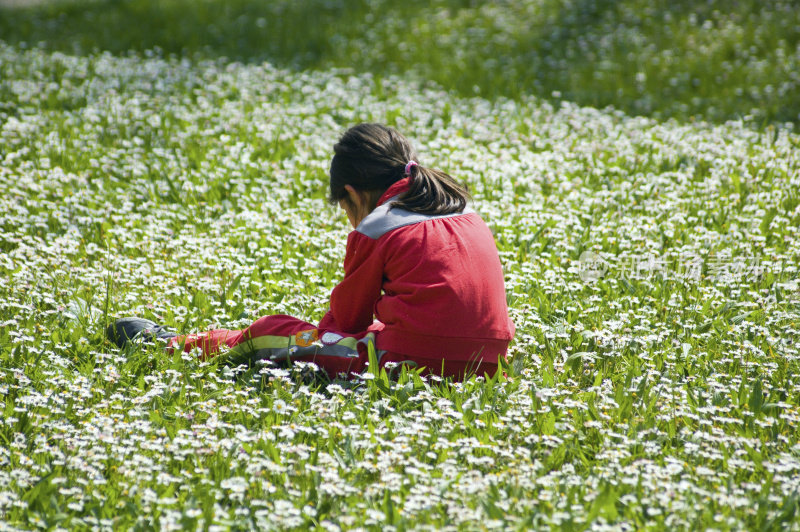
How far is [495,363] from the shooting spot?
404 centimetres

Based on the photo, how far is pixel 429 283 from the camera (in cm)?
387

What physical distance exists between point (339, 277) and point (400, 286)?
1791 millimetres

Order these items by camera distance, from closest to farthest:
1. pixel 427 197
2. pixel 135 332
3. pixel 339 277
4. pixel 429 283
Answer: pixel 429 283 → pixel 427 197 → pixel 135 332 → pixel 339 277

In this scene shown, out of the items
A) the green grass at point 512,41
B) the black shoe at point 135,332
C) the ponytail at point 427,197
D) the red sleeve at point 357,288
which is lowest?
the black shoe at point 135,332

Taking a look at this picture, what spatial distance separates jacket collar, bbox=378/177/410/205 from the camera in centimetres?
411

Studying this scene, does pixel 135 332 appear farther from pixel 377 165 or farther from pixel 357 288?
pixel 377 165

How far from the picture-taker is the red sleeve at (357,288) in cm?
400

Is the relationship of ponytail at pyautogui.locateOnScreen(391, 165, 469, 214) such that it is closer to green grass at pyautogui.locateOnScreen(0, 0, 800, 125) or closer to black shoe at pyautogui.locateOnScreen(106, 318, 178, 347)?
black shoe at pyautogui.locateOnScreen(106, 318, 178, 347)

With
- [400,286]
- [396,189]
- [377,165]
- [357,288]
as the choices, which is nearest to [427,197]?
[396,189]

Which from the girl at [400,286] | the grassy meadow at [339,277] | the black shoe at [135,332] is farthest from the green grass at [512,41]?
the black shoe at [135,332]

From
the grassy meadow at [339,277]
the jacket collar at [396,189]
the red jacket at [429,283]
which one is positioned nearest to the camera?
the grassy meadow at [339,277]

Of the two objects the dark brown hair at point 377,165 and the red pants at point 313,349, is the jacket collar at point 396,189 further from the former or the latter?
the red pants at point 313,349

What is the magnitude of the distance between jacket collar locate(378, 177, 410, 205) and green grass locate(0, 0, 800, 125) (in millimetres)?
6894

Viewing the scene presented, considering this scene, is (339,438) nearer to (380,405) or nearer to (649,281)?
(380,405)
